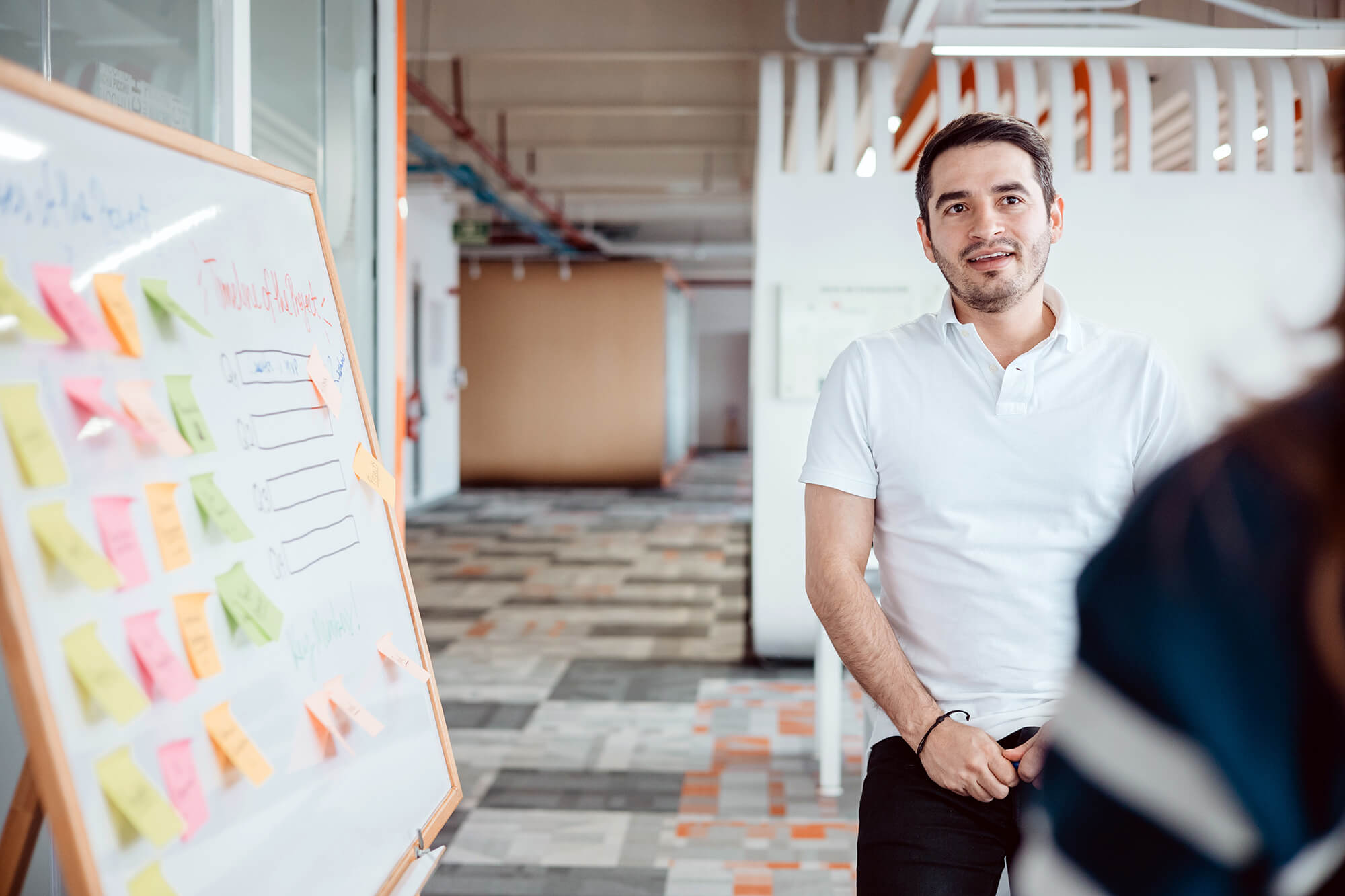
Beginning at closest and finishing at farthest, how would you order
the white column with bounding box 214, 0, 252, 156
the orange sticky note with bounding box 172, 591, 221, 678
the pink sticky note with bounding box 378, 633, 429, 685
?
the orange sticky note with bounding box 172, 591, 221, 678 → the pink sticky note with bounding box 378, 633, 429, 685 → the white column with bounding box 214, 0, 252, 156

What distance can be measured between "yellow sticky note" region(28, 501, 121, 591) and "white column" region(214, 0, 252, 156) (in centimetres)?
140

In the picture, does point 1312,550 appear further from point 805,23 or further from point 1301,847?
point 805,23

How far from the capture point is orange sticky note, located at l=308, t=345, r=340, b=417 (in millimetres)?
1454

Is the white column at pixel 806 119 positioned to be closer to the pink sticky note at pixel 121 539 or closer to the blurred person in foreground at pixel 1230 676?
the pink sticky note at pixel 121 539

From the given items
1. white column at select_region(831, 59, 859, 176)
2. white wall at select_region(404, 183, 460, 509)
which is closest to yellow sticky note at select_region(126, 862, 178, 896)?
white column at select_region(831, 59, 859, 176)

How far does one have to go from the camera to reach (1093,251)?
163 inches

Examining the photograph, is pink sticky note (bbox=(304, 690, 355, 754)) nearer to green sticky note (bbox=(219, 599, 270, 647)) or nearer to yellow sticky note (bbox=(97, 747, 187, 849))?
green sticky note (bbox=(219, 599, 270, 647))

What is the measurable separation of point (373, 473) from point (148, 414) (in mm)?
550

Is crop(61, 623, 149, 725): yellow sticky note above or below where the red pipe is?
below

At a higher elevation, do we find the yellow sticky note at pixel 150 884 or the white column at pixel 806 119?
the white column at pixel 806 119

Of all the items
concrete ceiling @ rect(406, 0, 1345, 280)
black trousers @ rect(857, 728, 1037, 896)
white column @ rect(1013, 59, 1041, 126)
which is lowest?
black trousers @ rect(857, 728, 1037, 896)

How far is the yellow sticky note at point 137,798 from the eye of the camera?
914 mm

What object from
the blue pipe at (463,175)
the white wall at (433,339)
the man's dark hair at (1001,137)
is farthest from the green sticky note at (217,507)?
the white wall at (433,339)

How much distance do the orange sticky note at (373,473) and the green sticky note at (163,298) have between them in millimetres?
412
